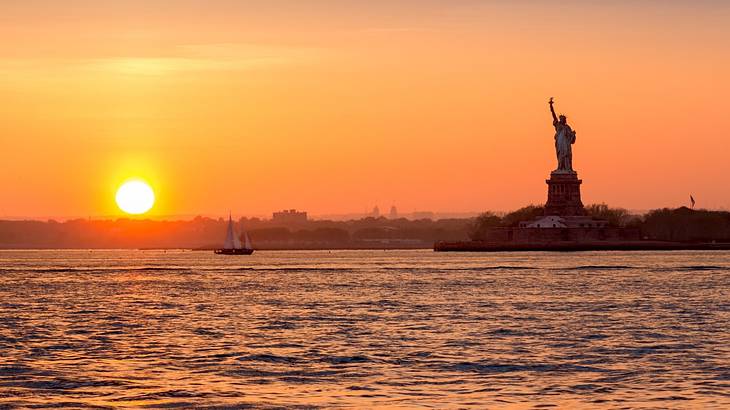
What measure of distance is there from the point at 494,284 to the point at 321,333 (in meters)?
41.5

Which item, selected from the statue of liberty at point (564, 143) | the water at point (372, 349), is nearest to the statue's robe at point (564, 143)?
the statue of liberty at point (564, 143)

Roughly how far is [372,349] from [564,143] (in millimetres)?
155323

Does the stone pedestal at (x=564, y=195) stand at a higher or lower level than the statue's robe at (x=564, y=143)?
lower

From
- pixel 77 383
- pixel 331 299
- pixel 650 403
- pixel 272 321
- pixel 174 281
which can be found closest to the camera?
pixel 650 403

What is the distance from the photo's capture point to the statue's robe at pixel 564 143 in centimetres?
19138

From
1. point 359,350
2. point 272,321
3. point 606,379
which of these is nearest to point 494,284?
point 272,321

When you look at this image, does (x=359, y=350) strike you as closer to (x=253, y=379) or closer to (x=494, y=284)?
(x=253, y=379)

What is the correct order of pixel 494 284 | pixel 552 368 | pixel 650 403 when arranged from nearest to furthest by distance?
pixel 650 403 → pixel 552 368 → pixel 494 284

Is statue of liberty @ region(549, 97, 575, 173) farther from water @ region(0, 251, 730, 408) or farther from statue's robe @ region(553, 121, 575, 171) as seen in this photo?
water @ region(0, 251, 730, 408)

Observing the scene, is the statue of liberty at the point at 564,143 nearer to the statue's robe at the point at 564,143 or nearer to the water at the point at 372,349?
the statue's robe at the point at 564,143

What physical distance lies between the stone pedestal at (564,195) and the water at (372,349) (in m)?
117

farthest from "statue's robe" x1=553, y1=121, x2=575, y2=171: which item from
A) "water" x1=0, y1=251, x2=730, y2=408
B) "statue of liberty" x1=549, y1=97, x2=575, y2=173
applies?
"water" x1=0, y1=251, x2=730, y2=408

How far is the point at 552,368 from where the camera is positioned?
3438 cm

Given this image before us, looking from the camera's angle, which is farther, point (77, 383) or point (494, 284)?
point (494, 284)
